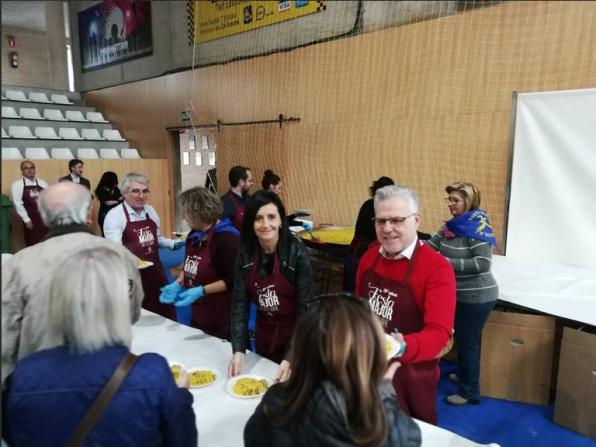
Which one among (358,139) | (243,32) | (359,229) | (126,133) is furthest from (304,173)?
(126,133)

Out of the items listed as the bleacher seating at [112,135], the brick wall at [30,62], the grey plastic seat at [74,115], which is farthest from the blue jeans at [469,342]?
the brick wall at [30,62]

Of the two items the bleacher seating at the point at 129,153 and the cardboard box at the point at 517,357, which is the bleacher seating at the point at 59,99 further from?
the cardboard box at the point at 517,357

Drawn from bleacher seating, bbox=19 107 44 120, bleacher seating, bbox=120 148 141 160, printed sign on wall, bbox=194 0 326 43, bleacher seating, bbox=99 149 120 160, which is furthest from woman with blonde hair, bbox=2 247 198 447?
bleacher seating, bbox=19 107 44 120

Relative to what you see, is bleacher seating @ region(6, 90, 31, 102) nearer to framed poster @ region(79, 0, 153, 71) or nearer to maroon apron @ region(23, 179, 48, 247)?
framed poster @ region(79, 0, 153, 71)

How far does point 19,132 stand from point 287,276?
829cm

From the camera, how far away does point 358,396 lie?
92cm

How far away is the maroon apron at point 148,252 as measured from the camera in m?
2.99

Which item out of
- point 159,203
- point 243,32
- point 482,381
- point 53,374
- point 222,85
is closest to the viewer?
point 53,374

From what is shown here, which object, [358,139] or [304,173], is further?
[304,173]

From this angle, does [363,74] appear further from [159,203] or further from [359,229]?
[159,203]

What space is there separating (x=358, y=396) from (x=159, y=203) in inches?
314

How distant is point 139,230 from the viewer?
3029mm

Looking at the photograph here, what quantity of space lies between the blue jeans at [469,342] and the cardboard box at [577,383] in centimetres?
48

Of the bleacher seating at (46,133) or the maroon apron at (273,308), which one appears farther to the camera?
the bleacher seating at (46,133)
